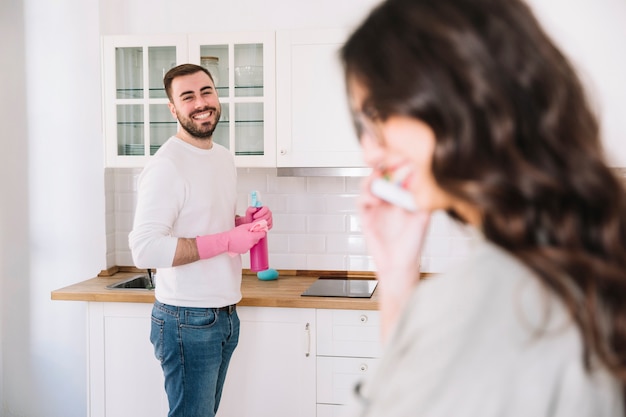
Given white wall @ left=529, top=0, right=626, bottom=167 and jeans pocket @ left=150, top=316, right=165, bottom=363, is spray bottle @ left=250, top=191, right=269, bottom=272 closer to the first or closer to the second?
jeans pocket @ left=150, top=316, right=165, bottom=363

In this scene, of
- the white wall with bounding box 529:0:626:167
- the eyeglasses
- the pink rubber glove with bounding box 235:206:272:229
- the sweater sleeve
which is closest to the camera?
the eyeglasses

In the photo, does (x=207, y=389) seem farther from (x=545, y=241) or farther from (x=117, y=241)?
(x=545, y=241)

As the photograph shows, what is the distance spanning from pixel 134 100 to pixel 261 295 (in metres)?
1.09

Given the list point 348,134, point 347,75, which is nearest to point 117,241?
point 348,134

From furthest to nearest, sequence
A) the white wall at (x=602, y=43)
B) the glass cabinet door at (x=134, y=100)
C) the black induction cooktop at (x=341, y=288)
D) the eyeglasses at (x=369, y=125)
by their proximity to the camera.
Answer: the glass cabinet door at (x=134, y=100) → the white wall at (x=602, y=43) → the black induction cooktop at (x=341, y=288) → the eyeglasses at (x=369, y=125)

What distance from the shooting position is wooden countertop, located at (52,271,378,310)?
2924mm

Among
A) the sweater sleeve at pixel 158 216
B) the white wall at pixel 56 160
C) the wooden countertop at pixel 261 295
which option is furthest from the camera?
the white wall at pixel 56 160

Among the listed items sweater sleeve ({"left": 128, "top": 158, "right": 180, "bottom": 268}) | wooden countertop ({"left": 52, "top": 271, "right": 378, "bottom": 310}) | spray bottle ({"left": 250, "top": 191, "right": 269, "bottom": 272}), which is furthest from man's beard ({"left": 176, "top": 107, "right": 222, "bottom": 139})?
wooden countertop ({"left": 52, "top": 271, "right": 378, "bottom": 310})

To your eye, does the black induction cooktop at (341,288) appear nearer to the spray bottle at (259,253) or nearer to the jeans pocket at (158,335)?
the spray bottle at (259,253)

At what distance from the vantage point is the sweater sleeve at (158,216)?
232 centimetres

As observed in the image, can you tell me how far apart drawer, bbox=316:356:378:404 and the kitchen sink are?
97cm

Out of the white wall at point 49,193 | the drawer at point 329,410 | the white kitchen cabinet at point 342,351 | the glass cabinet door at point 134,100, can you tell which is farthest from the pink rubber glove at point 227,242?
the white wall at point 49,193

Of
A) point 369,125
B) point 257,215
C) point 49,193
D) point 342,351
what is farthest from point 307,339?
point 369,125

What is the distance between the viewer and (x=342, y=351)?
9.69 feet
